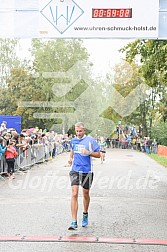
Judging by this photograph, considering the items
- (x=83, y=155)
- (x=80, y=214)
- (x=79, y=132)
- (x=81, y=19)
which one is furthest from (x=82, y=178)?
(x=81, y=19)

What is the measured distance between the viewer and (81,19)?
12.6 m

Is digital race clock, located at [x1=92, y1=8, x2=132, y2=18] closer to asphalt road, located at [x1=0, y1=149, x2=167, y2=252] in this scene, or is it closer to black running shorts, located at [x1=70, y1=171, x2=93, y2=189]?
asphalt road, located at [x1=0, y1=149, x2=167, y2=252]

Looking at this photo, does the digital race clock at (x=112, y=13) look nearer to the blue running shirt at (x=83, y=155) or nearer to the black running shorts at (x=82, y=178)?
the blue running shirt at (x=83, y=155)

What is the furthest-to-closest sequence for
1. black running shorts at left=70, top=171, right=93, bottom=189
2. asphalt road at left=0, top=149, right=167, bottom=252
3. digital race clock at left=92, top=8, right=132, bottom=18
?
digital race clock at left=92, top=8, right=132, bottom=18 < black running shorts at left=70, top=171, right=93, bottom=189 < asphalt road at left=0, top=149, right=167, bottom=252

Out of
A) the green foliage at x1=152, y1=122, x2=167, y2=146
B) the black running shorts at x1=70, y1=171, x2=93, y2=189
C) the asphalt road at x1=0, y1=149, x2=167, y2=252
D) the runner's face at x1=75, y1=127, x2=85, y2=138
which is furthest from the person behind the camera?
the green foliage at x1=152, y1=122, x2=167, y2=146

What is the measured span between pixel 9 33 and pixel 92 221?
556cm

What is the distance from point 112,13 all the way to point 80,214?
4.93 meters

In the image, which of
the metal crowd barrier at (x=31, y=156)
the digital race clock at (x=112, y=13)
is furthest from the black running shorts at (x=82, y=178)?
the metal crowd barrier at (x=31, y=156)

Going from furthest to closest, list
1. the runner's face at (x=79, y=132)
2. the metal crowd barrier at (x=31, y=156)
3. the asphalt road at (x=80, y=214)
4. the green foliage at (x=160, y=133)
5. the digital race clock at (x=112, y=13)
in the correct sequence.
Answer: the green foliage at (x=160, y=133) < the metal crowd barrier at (x=31, y=156) < the digital race clock at (x=112, y=13) < the runner's face at (x=79, y=132) < the asphalt road at (x=80, y=214)

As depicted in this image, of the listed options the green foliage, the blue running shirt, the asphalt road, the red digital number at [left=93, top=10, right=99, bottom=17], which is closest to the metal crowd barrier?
the asphalt road

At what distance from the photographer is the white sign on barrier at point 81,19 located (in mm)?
12492

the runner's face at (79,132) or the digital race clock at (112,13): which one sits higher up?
the digital race clock at (112,13)

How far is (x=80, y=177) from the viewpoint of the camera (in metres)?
8.91

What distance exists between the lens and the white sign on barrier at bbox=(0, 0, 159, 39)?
12.5m
